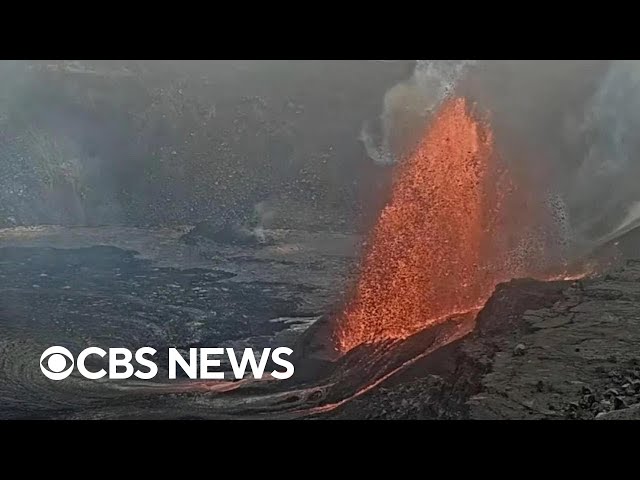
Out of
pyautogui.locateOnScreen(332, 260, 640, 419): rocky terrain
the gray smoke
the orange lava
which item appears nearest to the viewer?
the gray smoke

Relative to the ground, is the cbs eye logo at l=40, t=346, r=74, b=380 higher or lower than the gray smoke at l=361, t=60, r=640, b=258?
lower

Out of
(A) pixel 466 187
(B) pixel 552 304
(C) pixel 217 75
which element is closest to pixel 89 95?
(C) pixel 217 75

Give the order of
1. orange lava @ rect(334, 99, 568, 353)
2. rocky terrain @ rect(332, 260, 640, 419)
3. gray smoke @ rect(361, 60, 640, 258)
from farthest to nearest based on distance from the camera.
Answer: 1. orange lava @ rect(334, 99, 568, 353)
2. rocky terrain @ rect(332, 260, 640, 419)
3. gray smoke @ rect(361, 60, 640, 258)

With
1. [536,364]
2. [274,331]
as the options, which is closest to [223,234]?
[274,331]

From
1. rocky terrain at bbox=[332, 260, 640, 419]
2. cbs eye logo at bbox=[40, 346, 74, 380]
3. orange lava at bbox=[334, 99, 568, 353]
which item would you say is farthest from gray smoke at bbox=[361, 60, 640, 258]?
cbs eye logo at bbox=[40, 346, 74, 380]

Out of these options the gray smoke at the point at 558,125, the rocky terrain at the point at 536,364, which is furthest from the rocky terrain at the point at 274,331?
the gray smoke at the point at 558,125

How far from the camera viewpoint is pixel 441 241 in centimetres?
439

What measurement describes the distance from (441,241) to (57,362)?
2346 millimetres

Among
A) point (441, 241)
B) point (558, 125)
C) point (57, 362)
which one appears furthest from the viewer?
point (441, 241)

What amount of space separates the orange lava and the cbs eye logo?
1565mm

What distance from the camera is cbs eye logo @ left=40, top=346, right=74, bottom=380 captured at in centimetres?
425

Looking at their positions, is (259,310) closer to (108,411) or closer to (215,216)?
(215,216)

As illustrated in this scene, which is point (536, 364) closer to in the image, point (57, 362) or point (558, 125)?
point (558, 125)

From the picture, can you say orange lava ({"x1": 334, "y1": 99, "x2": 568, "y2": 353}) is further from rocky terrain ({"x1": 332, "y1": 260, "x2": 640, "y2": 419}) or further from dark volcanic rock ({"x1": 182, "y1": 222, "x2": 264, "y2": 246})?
dark volcanic rock ({"x1": 182, "y1": 222, "x2": 264, "y2": 246})
